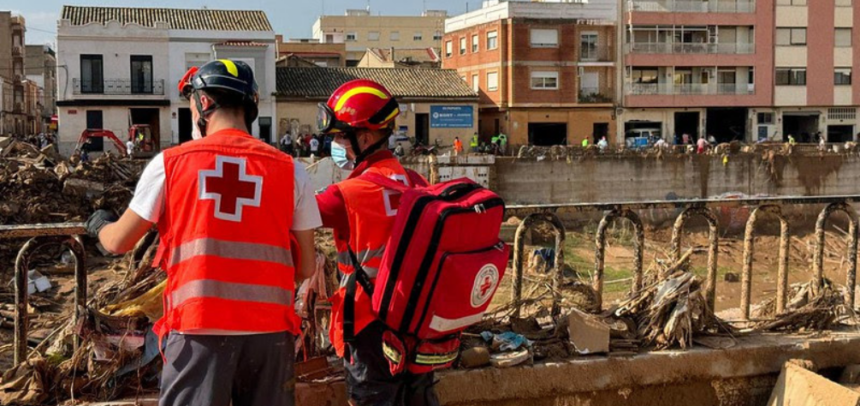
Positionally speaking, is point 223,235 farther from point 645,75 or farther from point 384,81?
point 645,75

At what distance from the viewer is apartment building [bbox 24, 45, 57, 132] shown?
83.2m

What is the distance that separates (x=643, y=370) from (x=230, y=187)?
2.83 meters

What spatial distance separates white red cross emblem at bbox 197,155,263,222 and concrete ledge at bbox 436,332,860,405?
1899 millimetres

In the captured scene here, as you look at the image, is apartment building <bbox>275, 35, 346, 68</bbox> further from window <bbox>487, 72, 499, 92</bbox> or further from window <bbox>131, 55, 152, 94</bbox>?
window <bbox>131, 55, 152, 94</bbox>

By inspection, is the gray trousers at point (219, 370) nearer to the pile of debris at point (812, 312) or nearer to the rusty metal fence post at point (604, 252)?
the rusty metal fence post at point (604, 252)

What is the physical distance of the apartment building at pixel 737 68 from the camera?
48.4 metres

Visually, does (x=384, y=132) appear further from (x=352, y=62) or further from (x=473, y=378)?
(x=352, y=62)

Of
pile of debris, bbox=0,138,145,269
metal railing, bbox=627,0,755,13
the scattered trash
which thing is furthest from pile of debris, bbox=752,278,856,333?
metal railing, bbox=627,0,755,13

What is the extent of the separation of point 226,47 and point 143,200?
129ft

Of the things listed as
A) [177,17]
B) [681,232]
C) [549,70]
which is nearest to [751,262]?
[681,232]

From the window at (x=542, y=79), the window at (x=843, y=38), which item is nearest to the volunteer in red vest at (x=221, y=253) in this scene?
the window at (x=542, y=79)

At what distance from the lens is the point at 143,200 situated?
2.71 m

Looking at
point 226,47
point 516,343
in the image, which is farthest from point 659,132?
point 516,343

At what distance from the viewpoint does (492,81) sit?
159 ft
